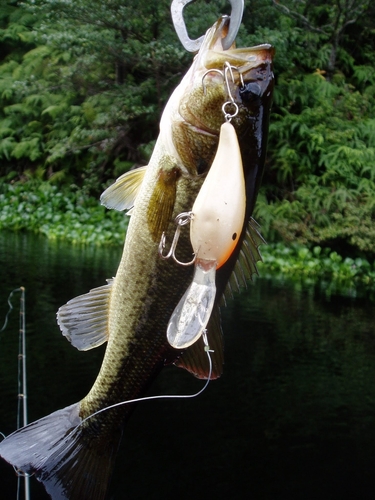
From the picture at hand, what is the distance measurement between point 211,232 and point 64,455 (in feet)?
2.51

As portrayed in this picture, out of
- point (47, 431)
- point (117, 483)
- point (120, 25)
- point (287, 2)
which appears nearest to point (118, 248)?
point (120, 25)

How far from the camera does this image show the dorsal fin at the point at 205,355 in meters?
1.61

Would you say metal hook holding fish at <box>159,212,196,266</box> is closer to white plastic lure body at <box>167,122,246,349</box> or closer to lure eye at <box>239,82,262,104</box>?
white plastic lure body at <box>167,122,246,349</box>

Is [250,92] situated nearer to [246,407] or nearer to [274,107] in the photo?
[246,407]

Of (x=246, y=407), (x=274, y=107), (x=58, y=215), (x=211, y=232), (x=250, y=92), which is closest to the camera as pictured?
(x=211, y=232)

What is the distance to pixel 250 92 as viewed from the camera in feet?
4.79

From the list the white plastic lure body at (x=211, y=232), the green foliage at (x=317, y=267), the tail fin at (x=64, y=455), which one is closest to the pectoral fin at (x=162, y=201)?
the white plastic lure body at (x=211, y=232)

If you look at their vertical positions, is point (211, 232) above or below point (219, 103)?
below

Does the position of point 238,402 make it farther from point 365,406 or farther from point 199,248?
point 199,248

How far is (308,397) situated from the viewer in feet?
18.5

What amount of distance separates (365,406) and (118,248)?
6648 millimetres

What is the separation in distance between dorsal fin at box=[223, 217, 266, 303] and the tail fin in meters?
0.52

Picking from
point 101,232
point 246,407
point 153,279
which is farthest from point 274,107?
point 153,279

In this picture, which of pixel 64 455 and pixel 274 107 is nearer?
pixel 64 455
